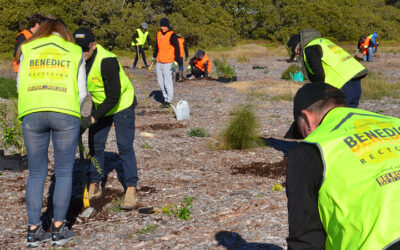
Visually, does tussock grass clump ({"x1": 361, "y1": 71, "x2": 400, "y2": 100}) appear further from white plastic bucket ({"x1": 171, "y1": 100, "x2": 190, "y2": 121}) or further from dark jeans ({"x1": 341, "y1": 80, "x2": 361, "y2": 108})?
dark jeans ({"x1": 341, "y1": 80, "x2": 361, "y2": 108})

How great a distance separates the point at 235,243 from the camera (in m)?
4.14

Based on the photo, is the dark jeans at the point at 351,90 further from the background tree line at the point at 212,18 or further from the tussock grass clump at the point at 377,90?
the background tree line at the point at 212,18

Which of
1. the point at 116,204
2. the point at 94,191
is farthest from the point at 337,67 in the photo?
the point at 94,191

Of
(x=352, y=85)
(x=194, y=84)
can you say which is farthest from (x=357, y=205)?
(x=194, y=84)

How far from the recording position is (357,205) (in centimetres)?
176

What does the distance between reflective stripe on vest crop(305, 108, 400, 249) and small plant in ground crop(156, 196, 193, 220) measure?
2.92 meters

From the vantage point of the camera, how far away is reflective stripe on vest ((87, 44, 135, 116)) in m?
4.64

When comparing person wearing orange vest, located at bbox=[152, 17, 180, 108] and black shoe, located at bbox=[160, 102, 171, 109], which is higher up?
person wearing orange vest, located at bbox=[152, 17, 180, 108]

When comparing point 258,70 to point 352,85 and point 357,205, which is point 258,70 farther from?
point 357,205

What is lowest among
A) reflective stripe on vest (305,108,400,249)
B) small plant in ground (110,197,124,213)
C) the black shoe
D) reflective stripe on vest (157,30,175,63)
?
small plant in ground (110,197,124,213)

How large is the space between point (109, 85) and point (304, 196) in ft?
10.2

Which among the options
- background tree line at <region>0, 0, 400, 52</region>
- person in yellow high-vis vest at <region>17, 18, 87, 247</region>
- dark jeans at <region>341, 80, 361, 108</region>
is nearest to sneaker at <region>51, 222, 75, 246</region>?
person in yellow high-vis vest at <region>17, 18, 87, 247</region>

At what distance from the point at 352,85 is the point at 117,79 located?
260 cm

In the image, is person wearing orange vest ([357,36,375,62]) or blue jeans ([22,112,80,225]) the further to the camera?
person wearing orange vest ([357,36,375,62])
